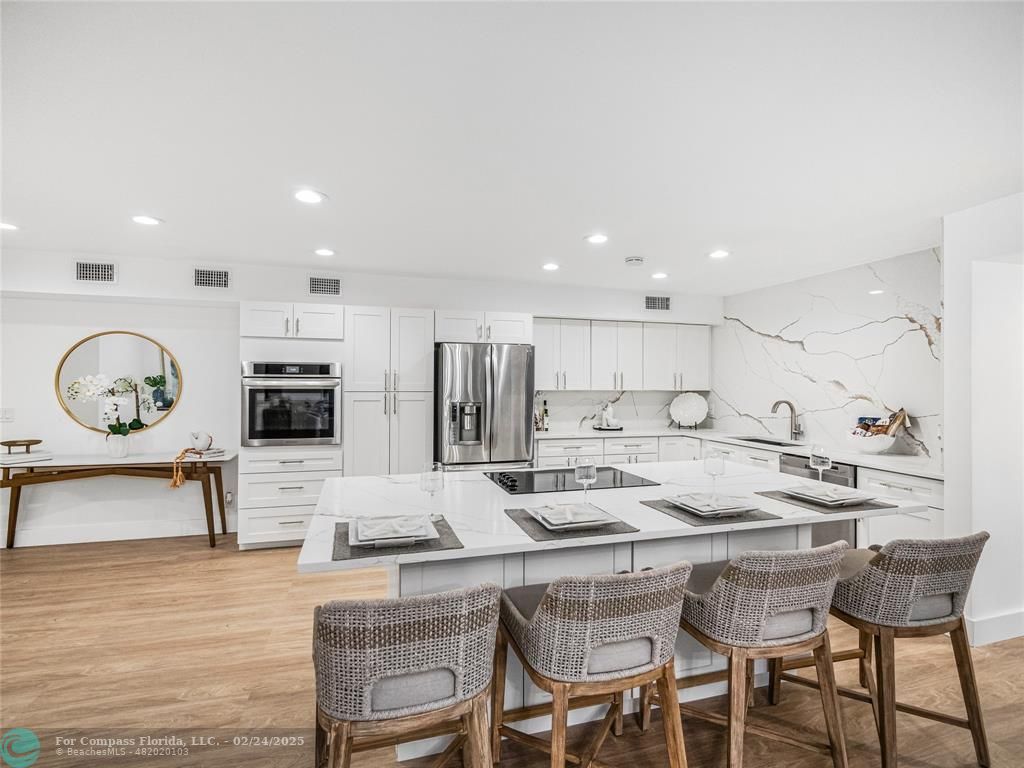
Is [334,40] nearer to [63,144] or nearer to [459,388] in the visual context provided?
[63,144]

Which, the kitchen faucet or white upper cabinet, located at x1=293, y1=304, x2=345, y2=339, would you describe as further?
the kitchen faucet

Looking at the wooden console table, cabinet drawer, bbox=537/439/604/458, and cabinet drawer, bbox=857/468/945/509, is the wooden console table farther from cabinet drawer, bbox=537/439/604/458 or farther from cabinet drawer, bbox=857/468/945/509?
cabinet drawer, bbox=857/468/945/509

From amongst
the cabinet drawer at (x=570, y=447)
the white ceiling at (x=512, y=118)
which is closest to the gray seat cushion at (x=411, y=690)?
the white ceiling at (x=512, y=118)

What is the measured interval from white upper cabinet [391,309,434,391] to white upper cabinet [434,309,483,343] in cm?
8

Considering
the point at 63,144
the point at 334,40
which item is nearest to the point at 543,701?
the point at 334,40

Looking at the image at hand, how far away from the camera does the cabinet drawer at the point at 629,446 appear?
5.11 m

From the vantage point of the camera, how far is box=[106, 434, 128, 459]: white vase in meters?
4.18

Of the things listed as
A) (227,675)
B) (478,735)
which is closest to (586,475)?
(478,735)

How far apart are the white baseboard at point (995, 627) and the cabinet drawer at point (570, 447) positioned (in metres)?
2.89

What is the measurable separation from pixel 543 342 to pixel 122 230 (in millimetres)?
3485

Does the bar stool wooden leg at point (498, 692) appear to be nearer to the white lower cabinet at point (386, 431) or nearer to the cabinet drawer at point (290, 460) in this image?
the white lower cabinet at point (386, 431)

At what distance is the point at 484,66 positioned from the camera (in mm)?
1547

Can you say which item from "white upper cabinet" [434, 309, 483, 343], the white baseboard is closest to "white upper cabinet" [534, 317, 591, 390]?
"white upper cabinet" [434, 309, 483, 343]

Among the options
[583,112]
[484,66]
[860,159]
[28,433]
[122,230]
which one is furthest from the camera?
[28,433]
